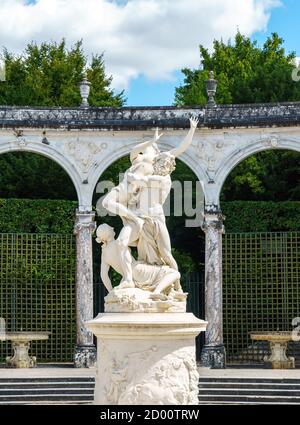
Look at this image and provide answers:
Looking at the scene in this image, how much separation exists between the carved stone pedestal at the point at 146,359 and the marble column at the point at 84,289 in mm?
10145

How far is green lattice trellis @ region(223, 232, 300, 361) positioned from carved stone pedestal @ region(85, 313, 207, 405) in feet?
37.2

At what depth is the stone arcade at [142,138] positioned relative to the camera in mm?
22297

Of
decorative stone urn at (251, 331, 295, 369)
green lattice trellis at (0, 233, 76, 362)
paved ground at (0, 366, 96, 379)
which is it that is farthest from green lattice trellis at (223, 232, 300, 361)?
paved ground at (0, 366, 96, 379)

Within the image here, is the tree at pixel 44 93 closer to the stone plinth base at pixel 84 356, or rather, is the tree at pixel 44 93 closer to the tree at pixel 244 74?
the tree at pixel 244 74

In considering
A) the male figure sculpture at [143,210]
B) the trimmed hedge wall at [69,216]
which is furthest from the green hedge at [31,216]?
the male figure sculpture at [143,210]

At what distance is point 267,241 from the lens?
79.2ft

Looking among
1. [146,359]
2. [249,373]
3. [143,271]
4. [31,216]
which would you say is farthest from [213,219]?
[146,359]

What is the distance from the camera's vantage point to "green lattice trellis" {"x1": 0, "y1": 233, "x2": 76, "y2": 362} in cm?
2348

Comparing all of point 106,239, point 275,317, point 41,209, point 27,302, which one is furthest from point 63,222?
point 106,239

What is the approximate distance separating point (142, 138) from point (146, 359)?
11618mm

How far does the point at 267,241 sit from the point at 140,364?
13.0 m

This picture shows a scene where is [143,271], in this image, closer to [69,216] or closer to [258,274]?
[258,274]

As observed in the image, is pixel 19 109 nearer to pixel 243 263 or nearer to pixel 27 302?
pixel 27 302

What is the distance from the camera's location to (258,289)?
24.1m
